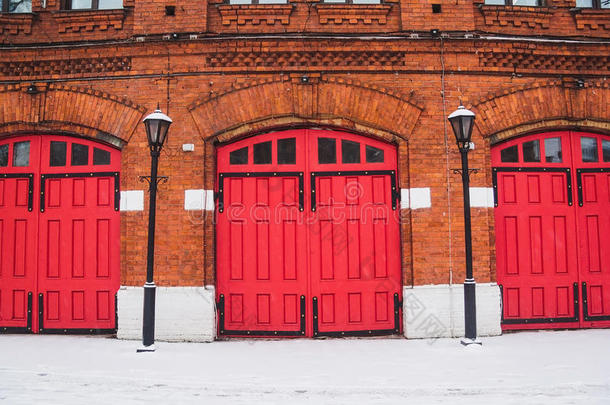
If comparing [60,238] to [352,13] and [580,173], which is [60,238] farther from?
[580,173]

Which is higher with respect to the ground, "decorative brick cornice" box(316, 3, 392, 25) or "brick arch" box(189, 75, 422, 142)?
"decorative brick cornice" box(316, 3, 392, 25)

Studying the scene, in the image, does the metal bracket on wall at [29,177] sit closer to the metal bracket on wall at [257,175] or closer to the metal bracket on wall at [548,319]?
the metal bracket on wall at [257,175]

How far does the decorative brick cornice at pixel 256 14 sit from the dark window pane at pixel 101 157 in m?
3.20

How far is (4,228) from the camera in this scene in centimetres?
713

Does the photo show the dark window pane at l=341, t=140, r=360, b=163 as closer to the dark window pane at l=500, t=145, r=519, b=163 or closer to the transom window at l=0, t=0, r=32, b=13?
the dark window pane at l=500, t=145, r=519, b=163

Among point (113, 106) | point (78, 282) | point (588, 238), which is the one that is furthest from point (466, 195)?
point (78, 282)

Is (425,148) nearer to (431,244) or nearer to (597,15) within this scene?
(431,244)

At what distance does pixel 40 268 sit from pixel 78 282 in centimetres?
77

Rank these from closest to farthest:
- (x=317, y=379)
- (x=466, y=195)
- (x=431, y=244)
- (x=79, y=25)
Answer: (x=317, y=379), (x=466, y=195), (x=431, y=244), (x=79, y=25)

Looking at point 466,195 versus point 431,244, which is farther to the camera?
point 431,244

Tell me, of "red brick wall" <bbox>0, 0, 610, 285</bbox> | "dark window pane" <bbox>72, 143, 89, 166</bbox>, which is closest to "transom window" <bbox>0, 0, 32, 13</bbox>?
"red brick wall" <bbox>0, 0, 610, 285</bbox>

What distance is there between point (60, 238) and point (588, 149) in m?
9.87

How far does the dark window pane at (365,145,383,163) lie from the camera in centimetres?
701

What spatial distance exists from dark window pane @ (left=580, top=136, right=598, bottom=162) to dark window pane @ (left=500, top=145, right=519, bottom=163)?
4.25 ft
